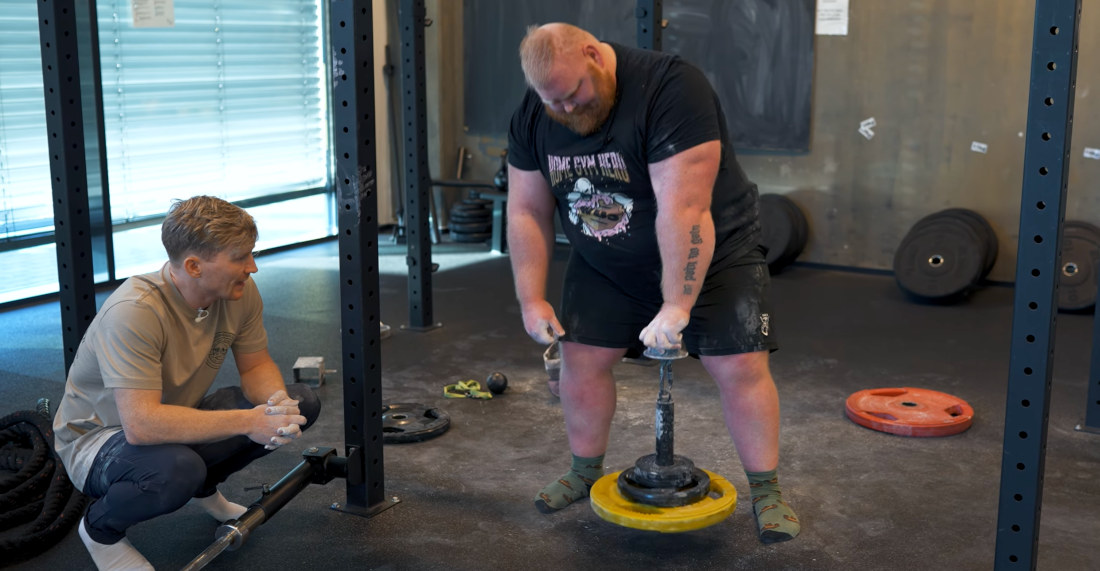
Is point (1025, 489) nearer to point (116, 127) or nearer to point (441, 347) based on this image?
point (441, 347)

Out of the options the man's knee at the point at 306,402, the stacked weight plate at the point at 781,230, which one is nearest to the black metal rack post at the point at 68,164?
the man's knee at the point at 306,402

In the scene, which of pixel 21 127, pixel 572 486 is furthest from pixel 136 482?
pixel 21 127

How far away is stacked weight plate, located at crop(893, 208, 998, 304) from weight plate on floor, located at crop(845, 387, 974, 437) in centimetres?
154

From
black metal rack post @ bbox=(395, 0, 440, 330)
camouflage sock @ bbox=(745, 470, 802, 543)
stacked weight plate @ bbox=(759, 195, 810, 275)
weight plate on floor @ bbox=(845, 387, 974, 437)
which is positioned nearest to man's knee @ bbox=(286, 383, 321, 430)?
camouflage sock @ bbox=(745, 470, 802, 543)

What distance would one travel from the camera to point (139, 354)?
2170mm

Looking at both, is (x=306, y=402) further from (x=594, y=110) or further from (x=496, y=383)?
(x=496, y=383)

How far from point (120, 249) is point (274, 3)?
1703 mm

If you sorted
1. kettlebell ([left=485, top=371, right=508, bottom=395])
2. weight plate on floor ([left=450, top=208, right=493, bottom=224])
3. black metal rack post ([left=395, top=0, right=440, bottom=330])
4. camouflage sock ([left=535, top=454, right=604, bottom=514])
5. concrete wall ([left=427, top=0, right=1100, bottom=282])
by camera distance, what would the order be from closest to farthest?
1. camouflage sock ([left=535, top=454, right=604, bottom=514])
2. kettlebell ([left=485, top=371, right=508, bottom=395])
3. black metal rack post ([left=395, top=0, right=440, bottom=330])
4. concrete wall ([left=427, top=0, right=1100, bottom=282])
5. weight plate on floor ([left=450, top=208, right=493, bottom=224])

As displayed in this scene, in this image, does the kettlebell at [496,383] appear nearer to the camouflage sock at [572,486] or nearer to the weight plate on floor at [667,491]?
the camouflage sock at [572,486]

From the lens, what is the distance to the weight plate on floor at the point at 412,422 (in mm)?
3293

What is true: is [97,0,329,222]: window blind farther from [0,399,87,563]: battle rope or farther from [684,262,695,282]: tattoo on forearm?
[684,262,695,282]: tattoo on forearm

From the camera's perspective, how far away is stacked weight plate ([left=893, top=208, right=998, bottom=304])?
507cm

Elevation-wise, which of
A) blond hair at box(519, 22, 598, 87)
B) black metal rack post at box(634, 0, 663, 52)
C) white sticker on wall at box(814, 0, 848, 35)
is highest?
white sticker on wall at box(814, 0, 848, 35)

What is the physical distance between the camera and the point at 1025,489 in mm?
1907
